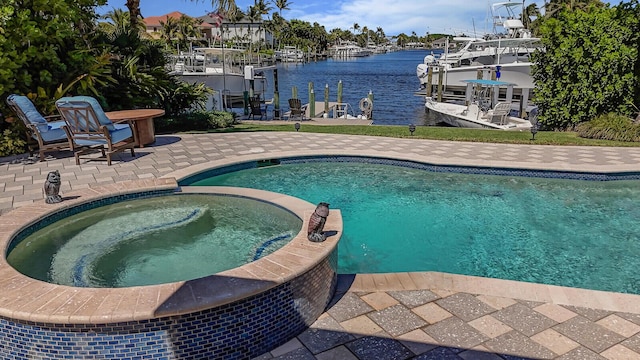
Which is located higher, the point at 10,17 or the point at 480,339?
the point at 10,17

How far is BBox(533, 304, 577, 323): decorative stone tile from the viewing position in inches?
138

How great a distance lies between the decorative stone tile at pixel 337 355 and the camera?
3016 millimetres

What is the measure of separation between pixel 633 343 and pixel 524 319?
75 cm

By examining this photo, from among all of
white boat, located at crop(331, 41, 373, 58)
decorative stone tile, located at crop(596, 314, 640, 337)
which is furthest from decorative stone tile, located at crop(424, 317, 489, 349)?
white boat, located at crop(331, 41, 373, 58)

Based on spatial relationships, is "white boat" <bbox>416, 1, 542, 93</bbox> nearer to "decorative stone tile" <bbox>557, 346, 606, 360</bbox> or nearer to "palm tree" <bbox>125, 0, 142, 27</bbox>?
"palm tree" <bbox>125, 0, 142, 27</bbox>

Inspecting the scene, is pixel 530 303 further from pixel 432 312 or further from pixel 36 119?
pixel 36 119

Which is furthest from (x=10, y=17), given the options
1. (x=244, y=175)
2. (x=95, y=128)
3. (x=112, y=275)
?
(x=112, y=275)

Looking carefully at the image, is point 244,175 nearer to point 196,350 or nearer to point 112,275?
point 112,275

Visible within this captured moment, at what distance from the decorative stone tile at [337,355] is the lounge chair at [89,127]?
21.7 feet

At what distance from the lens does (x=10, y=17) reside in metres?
8.55

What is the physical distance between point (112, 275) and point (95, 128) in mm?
4803

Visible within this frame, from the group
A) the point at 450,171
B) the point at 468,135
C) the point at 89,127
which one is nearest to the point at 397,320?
the point at 450,171

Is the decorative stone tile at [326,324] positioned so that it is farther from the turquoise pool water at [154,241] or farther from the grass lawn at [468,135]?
the grass lawn at [468,135]

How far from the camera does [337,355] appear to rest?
10.00 ft
